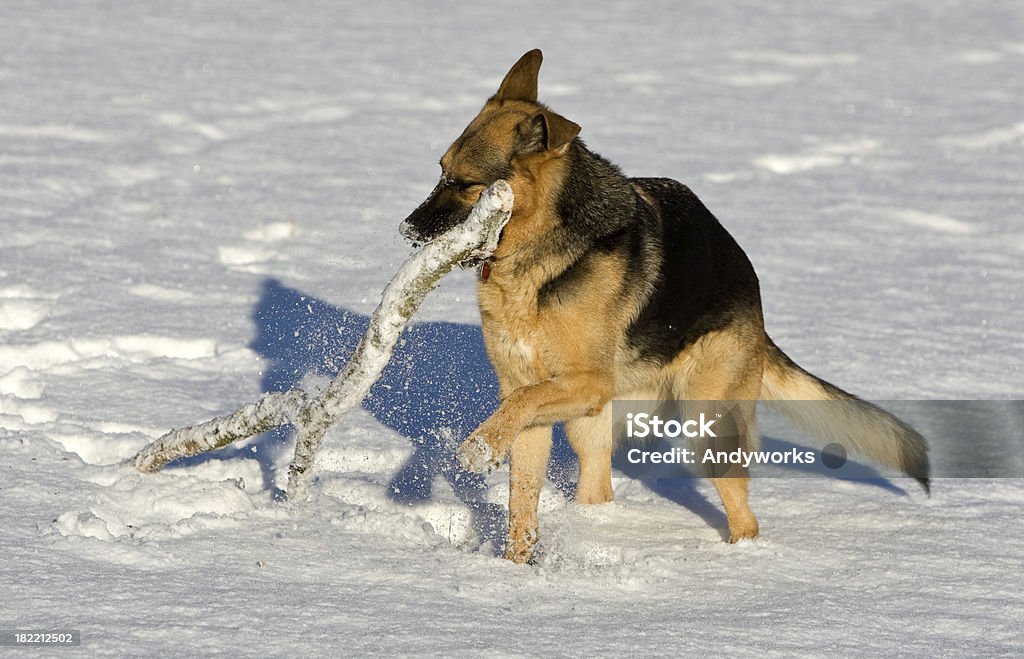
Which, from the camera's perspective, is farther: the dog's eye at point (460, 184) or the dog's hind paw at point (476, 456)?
the dog's eye at point (460, 184)

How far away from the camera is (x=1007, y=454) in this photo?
5812mm

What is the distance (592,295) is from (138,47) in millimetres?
9813

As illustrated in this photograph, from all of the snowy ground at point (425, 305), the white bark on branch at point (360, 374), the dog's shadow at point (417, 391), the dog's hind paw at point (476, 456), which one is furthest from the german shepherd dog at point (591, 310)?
the dog's shadow at point (417, 391)

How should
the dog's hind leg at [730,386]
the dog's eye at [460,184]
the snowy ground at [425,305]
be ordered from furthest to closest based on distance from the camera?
1. the dog's hind leg at [730,386]
2. the dog's eye at [460,184]
3. the snowy ground at [425,305]

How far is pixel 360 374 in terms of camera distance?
172 inches

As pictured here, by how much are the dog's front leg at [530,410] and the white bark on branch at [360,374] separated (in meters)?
0.44

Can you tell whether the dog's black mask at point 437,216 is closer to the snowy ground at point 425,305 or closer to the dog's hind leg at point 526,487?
the dog's hind leg at point 526,487

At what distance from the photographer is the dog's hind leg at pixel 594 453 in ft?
17.4

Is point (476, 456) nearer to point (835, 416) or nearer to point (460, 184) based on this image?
point (460, 184)

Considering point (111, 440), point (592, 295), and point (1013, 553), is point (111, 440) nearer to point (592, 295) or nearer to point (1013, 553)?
point (592, 295)

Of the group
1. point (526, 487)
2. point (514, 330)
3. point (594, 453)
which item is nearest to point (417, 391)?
point (594, 453)

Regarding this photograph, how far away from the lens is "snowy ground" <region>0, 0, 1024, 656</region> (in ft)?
12.9

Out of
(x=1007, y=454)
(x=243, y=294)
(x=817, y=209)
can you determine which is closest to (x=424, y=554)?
(x=1007, y=454)

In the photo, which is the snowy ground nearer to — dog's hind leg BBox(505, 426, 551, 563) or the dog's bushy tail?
dog's hind leg BBox(505, 426, 551, 563)
